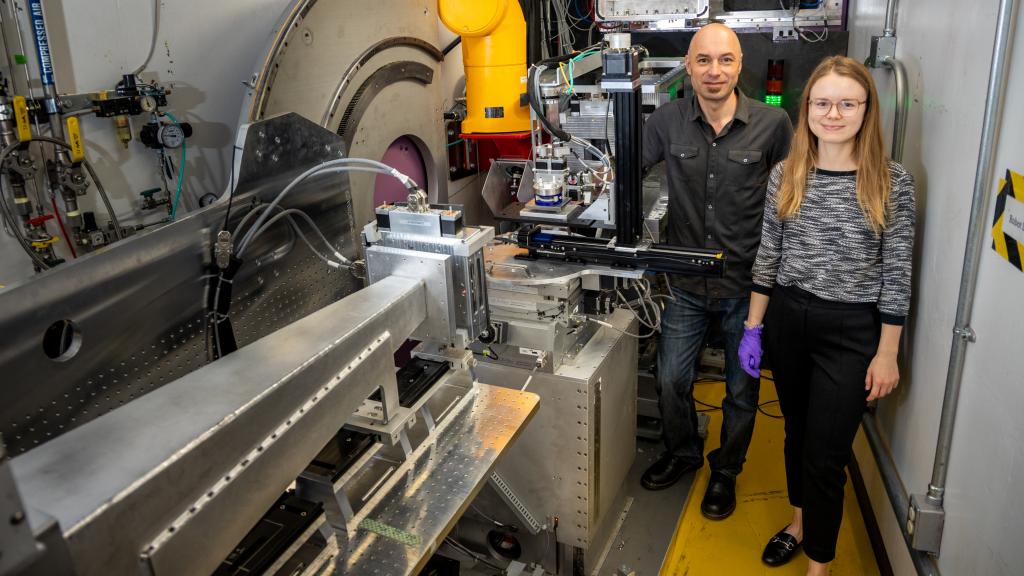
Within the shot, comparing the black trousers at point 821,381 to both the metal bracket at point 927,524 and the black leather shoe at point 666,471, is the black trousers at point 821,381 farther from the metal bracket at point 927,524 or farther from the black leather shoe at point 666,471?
the black leather shoe at point 666,471

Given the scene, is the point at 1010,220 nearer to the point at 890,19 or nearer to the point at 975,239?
the point at 975,239

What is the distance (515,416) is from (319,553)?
2.15 ft

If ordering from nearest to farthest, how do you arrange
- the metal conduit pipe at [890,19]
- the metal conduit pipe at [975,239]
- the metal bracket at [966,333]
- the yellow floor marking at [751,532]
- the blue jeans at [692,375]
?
the metal conduit pipe at [975,239] < the metal bracket at [966,333] < the metal conduit pipe at [890,19] < the yellow floor marking at [751,532] < the blue jeans at [692,375]

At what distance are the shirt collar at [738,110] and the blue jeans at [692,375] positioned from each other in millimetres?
663

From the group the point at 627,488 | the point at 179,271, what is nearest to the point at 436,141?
the point at 627,488

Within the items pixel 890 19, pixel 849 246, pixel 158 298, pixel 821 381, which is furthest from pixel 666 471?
pixel 158 298

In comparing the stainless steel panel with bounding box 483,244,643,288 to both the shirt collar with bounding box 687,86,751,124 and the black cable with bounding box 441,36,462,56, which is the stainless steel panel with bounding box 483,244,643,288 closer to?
the shirt collar with bounding box 687,86,751,124

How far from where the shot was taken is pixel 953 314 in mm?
1901

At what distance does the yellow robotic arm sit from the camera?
304cm

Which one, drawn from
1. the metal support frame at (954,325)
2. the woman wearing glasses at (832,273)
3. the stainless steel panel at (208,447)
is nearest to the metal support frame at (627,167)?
the woman wearing glasses at (832,273)

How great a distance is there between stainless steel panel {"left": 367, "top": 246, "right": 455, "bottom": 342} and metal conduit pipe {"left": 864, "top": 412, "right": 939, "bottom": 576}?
151 cm

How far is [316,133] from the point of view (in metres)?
2.19

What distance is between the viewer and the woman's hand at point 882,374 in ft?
6.85

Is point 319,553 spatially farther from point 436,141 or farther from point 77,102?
point 436,141
